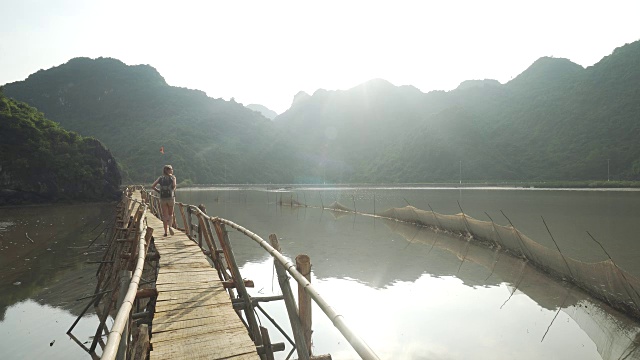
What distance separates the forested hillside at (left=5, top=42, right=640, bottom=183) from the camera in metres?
102

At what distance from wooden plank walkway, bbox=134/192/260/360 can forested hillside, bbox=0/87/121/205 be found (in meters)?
49.0

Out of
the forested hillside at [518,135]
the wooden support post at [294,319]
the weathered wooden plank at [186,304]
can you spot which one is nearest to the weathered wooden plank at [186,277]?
the weathered wooden plank at [186,304]

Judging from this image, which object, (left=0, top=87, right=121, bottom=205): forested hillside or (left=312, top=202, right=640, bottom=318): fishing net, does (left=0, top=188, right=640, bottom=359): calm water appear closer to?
(left=312, top=202, right=640, bottom=318): fishing net

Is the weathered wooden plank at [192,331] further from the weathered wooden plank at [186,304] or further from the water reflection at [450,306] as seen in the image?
the water reflection at [450,306]

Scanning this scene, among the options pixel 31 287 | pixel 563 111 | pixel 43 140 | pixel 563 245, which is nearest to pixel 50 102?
pixel 43 140

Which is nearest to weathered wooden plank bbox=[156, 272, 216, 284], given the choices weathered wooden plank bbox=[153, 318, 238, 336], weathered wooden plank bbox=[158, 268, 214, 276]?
weathered wooden plank bbox=[158, 268, 214, 276]

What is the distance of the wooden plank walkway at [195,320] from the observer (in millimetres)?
4016

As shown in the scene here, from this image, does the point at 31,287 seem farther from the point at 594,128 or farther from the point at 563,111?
the point at 563,111

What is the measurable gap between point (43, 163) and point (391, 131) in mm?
154941

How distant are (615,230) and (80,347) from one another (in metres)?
26.6

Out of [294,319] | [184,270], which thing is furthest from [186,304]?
[184,270]

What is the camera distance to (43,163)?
46969 mm

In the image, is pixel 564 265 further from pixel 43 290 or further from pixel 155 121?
pixel 155 121

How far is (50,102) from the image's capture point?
134250 millimetres
